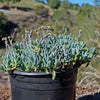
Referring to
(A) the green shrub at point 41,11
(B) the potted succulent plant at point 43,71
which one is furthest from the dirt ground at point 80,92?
(A) the green shrub at point 41,11

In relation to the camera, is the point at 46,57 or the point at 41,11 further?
the point at 41,11

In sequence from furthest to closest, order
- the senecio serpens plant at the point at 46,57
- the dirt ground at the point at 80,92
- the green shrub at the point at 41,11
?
1. the green shrub at the point at 41,11
2. the dirt ground at the point at 80,92
3. the senecio serpens plant at the point at 46,57

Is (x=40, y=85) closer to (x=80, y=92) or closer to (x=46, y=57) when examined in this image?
(x=46, y=57)

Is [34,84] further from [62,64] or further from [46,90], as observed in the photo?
[62,64]

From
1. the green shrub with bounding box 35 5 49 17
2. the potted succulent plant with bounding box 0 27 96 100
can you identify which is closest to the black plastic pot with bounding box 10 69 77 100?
the potted succulent plant with bounding box 0 27 96 100

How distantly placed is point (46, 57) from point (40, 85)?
19cm

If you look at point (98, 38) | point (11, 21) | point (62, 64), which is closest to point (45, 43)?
point (62, 64)

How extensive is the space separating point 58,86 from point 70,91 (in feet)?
0.53

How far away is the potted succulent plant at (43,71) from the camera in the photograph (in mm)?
1344

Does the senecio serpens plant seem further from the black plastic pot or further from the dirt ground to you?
the dirt ground

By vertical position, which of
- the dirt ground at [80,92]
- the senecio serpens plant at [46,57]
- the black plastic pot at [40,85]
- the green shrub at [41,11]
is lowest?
the dirt ground at [80,92]

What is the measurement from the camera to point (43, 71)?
1.39 metres

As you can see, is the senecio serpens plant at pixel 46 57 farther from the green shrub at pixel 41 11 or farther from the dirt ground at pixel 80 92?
the green shrub at pixel 41 11

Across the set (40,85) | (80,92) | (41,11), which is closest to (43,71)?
(40,85)
